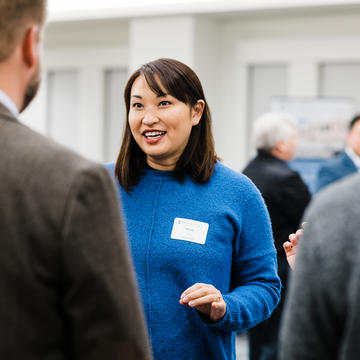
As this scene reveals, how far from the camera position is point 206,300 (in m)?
1.88

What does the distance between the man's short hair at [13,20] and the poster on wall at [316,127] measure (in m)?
5.98

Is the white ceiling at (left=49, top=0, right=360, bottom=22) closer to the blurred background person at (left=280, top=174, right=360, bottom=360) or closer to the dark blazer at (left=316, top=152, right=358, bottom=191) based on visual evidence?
the dark blazer at (left=316, top=152, right=358, bottom=191)

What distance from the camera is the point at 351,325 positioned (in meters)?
1.04

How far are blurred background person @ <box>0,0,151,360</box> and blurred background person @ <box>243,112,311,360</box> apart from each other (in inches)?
124

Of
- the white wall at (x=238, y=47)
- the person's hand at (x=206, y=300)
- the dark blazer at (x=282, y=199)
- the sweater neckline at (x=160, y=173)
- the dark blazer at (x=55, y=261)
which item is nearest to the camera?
the dark blazer at (x=55, y=261)

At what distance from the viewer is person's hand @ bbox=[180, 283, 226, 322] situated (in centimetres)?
186

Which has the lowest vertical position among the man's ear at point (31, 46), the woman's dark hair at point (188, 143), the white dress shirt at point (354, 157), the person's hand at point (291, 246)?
the white dress shirt at point (354, 157)

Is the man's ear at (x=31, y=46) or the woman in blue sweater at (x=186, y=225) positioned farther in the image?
the woman in blue sweater at (x=186, y=225)

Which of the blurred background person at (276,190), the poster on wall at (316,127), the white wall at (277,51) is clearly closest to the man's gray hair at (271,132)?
the blurred background person at (276,190)

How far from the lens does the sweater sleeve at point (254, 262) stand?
2.08m

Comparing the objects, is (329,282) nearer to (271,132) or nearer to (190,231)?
(190,231)

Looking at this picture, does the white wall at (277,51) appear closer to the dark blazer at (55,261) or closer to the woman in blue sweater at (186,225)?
the woman in blue sweater at (186,225)

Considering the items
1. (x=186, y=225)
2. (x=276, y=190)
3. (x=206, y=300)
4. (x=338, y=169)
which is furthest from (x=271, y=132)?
(x=206, y=300)

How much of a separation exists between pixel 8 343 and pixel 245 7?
20.1 feet
